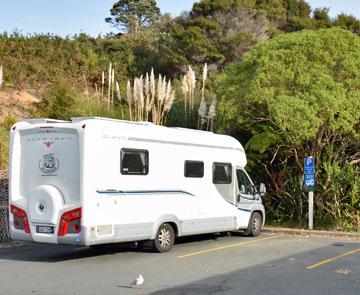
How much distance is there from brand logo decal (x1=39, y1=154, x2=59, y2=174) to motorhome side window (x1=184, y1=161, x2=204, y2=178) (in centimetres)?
322

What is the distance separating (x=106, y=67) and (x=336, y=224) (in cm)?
1986

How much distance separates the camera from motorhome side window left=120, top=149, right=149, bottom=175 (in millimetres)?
11781

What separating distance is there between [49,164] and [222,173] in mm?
4854

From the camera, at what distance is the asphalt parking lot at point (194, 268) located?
29.9ft

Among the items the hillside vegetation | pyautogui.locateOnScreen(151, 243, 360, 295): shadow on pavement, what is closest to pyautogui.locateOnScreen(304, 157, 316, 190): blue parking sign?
the hillside vegetation

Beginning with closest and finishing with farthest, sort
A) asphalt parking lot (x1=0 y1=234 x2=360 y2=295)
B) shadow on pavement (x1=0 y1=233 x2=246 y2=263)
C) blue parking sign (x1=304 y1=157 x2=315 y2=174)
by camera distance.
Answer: asphalt parking lot (x1=0 y1=234 x2=360 y2=295) < shadow on pavement (x1=0 y1=233 x2=246 y2=263) < blue parking sign (x1=304 y1=157 x2=315 y2=174)

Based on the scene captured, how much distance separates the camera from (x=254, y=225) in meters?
16.1

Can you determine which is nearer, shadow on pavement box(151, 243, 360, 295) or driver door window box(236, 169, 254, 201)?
shadow on pavement box(151, 243, 360, 295)

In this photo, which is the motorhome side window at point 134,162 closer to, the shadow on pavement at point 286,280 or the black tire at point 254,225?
the shadow on pavement at point 286,280

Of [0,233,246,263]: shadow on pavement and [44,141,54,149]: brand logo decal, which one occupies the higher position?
[44,141,54,149]: brand logo decal

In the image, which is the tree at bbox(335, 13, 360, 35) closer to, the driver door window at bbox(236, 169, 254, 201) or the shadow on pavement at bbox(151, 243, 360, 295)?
the driver door window at bbox(236, 169, 254, 201)

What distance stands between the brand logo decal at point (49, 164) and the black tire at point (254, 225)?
6320 millimetres

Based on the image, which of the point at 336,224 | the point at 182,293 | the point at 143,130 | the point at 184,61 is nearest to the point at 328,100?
the point at 336,224

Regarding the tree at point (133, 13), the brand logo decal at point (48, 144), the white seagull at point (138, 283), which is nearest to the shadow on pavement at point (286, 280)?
the white seagull at point (138, 283)
